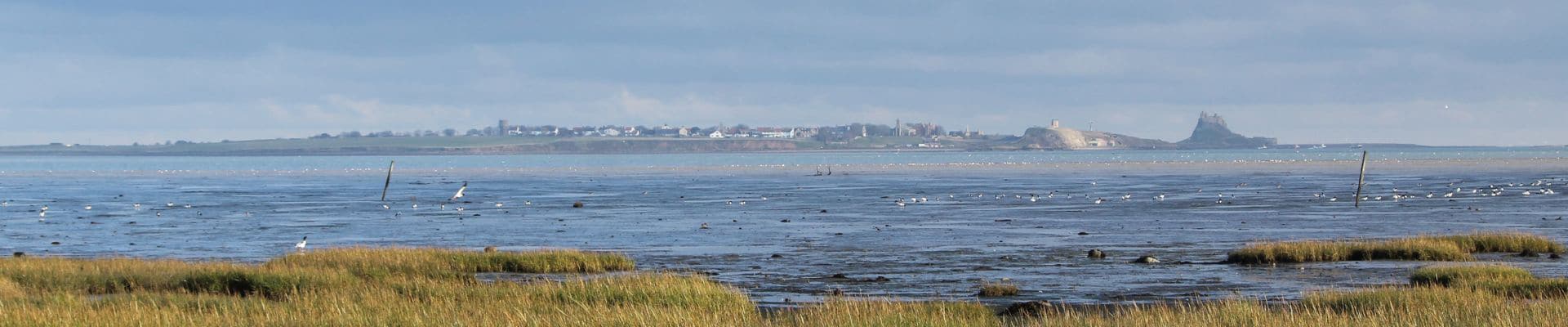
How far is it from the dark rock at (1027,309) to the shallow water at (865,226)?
170cm

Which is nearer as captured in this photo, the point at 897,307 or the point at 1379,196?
the point at 897,307

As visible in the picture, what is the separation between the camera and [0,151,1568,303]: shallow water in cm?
2830

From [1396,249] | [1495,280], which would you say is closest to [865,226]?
[1396,249]

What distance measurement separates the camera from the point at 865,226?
47.5 m

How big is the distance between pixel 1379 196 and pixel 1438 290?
165 feet

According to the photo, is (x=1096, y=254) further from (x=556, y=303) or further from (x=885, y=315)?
(x=885, y=315)

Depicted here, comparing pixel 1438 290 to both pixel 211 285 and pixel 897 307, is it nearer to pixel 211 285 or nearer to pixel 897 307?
pixel 897 307

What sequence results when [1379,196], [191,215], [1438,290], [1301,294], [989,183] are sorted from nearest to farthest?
[1438,290] < [1301,294] < [191,215] < [1379,196] < [989,183]

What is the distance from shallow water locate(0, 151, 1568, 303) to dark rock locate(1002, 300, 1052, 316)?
5.57 ft

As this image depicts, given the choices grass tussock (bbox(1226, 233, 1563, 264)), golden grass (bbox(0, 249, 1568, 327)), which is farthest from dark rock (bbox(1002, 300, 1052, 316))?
grass tussock (bbox(1226, 233, 1563, 264))

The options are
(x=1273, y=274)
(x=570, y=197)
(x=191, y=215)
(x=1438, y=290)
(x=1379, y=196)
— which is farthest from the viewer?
(x=570, y=197)

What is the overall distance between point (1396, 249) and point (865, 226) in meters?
18.2

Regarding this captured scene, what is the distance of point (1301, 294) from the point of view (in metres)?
23.5

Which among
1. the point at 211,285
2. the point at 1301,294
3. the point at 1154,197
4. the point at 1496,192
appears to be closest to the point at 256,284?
the point at 211,285
